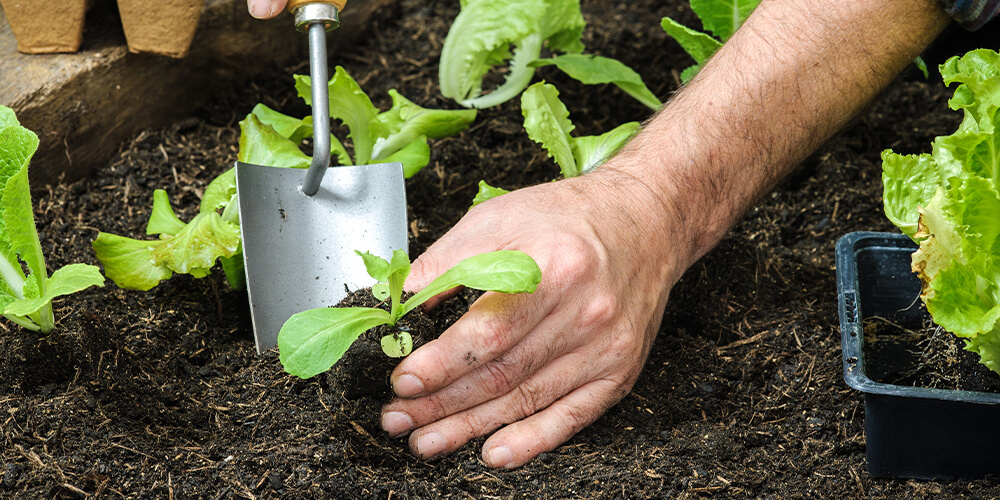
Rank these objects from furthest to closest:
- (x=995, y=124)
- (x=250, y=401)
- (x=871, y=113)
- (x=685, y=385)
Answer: (x=871, y=113)
(x=685, y=385)
(x=250, y=401)
(x=995, y=124)

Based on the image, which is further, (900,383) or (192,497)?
(900,383)

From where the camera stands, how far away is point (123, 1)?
2068 millimetres

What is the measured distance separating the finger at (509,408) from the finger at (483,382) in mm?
23

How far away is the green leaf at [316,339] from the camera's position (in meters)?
1.21

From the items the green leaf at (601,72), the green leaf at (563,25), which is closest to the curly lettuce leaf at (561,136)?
the green leaf at (601,72)

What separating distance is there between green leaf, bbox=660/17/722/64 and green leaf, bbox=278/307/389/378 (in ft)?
4.13

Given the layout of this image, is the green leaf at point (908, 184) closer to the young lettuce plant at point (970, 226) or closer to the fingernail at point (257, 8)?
the young lettuce plant at point (970, 226)

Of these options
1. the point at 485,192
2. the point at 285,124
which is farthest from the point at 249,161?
the point at 485,192

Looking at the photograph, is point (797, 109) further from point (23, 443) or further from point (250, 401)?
point (23, 443)

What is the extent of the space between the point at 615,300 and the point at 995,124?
0.65m

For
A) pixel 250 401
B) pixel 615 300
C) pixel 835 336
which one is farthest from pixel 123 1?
pixel 835 336

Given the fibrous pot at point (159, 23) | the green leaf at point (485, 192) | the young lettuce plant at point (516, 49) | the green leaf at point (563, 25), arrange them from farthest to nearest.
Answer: the green leaf at point (563, 25) < the young lettuce plant at point (516, 49) < the fibrous pot at point (159, 23) < the green leaf at point (485, 192)

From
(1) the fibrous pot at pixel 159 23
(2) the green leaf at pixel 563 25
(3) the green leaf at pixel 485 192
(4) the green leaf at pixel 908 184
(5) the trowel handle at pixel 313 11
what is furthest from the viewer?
(2) the green leaf at pixel 563 25

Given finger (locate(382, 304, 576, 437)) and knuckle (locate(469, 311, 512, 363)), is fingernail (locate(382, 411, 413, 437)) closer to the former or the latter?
finger (locate(382, 304, 576, 437))
